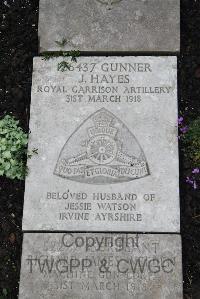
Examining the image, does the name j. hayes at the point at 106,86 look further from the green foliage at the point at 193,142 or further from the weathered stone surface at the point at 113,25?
the green foliage at the point at 193,142

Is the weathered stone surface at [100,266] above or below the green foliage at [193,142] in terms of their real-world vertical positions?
below

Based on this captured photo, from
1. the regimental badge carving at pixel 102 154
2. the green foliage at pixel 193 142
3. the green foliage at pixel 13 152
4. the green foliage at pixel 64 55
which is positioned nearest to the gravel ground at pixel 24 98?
the green foliage at pixel 193 142

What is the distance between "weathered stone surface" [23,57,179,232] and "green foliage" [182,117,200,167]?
151mm

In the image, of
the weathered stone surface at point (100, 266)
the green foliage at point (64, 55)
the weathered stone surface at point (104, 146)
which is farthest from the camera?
the green foliage at point (64, 55)

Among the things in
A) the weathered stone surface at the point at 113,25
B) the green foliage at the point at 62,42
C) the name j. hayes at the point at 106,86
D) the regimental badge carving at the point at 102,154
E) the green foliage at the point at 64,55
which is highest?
the weathered stone surface at the point at 113,25

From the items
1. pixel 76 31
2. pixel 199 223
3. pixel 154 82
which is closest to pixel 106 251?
pixel 199 223

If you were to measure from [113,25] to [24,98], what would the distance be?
3.56ft

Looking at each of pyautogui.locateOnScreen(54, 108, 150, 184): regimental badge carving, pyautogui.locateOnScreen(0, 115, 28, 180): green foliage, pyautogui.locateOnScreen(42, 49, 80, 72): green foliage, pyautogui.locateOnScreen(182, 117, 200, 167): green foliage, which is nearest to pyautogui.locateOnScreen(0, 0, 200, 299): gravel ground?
pyautogui.locateOnScreen(182, 117, 200, 167): green foliage

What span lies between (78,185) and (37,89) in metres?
0.97

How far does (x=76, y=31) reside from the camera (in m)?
4.26

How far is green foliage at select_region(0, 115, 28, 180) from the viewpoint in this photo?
402 centimetres

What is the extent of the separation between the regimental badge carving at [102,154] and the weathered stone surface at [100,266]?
1.68 ft

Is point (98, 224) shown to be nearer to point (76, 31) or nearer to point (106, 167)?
point (106, 167)

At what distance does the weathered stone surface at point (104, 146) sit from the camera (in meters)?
3.86
